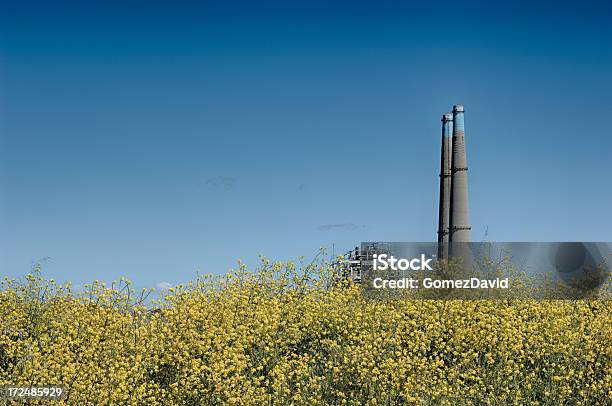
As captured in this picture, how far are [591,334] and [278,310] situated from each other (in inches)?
166

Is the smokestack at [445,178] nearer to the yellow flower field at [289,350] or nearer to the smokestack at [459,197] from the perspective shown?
the smokestack at [459,197]

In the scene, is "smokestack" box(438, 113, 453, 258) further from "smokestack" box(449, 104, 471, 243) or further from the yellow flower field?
the yellow flower field

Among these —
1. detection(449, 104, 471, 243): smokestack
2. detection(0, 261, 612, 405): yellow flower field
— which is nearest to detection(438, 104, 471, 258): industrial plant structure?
detection(449, 104, 471, 243): smokestack

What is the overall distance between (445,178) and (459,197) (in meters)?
1.49

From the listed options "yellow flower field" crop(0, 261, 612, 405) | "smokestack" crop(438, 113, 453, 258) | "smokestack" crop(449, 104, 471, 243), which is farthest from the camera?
"smokestack" crop(438, 113, 453, 258)

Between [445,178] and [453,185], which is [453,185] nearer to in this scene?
[453,185]

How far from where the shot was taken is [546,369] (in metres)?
9.45

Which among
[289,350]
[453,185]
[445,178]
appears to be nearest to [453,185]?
[453,185]

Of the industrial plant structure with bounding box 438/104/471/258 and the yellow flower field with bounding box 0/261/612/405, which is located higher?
the industrial plant structure with bounding box 438/104/471/258

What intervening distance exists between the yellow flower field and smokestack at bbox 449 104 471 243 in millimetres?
19038

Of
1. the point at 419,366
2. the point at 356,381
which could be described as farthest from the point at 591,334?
the point at 356,381

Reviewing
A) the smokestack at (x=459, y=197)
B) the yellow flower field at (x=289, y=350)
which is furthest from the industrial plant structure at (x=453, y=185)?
the yellow flower field at (x=289, y=350)

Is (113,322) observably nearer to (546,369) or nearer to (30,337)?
(30,337)

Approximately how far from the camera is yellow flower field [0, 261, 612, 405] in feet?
26.7
